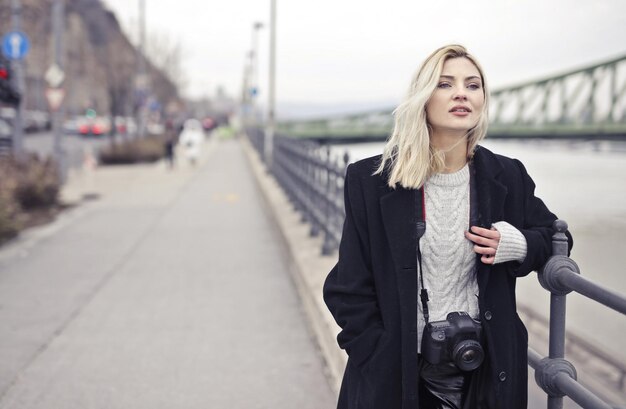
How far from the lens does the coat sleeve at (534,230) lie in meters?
2.21

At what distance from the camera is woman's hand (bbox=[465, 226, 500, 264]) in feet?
6.93

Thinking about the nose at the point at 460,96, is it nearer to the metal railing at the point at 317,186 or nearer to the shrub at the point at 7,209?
the metal railing at the point at 317,186

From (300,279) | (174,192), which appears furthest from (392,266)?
(174,192)

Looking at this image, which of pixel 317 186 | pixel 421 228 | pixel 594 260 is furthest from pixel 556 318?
pixel 594 260

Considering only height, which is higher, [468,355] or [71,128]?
[71,128]

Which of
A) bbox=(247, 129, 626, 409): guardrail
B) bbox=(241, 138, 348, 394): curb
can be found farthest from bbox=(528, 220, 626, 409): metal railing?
bbox=(241, 138, 348, 394): curb

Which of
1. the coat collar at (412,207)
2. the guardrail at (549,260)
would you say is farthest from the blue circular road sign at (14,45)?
the coat collar at (412,207)

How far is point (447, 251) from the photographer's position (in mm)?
2168

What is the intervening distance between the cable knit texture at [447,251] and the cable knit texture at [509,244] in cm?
9

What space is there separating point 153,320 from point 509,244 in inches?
181

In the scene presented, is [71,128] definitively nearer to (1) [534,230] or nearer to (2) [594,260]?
(2) [594,260]

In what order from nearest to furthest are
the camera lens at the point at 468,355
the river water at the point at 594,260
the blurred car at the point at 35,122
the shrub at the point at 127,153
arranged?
the camera lens at the point at 468,355
the river water at the point at 594,260
the shrub at the point at 127,153
the blurred car at the point at 35,122

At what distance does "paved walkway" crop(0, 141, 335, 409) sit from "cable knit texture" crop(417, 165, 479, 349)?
2.36 metres

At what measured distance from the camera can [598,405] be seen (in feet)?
6.45
